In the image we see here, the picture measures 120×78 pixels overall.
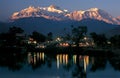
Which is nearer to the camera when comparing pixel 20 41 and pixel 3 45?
pixel 3 45

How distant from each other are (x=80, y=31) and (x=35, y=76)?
389 ft

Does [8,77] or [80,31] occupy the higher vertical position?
[80,31]

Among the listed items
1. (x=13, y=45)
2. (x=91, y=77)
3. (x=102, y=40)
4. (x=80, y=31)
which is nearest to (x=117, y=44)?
(x=102, y=40)

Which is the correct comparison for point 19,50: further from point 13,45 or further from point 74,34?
point 74,34

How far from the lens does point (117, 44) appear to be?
159750 millimetres

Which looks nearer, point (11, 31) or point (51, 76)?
point (51, 76)

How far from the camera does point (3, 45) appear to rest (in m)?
159

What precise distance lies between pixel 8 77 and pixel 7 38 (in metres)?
108

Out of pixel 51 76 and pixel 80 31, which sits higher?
pixel 80 31

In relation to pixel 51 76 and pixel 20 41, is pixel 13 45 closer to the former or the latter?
pixel 20 41

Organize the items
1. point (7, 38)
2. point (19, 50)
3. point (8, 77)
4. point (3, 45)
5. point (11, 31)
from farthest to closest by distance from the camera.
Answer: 1. point (11, 31)
2. point (7, 38)
3. point (3, 45)
4. point (19, 50)
5. point (8, 77)

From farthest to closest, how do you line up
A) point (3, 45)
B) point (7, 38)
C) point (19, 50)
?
point (7, 38)
point (3, 45)
point (19, 50)

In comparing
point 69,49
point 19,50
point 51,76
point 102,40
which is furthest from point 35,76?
point 102,40

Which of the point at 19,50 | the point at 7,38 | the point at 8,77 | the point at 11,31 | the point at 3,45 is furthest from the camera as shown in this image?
the point at 11,31
